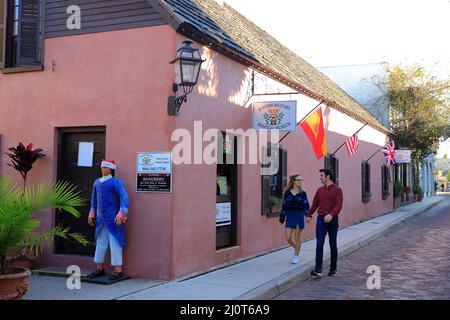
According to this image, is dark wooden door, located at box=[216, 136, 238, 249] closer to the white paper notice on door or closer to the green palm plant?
the white paper notice on door

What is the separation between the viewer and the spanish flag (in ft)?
33.0

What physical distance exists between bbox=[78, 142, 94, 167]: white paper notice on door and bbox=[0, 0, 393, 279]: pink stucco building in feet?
0.27

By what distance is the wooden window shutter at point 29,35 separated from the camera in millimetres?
8227

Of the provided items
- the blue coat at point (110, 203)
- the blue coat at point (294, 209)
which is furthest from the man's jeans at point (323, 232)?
the blue coat at point (110, 203)

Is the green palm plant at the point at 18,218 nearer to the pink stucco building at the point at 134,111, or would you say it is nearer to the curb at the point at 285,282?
the pink stucco building at the point at 134,111

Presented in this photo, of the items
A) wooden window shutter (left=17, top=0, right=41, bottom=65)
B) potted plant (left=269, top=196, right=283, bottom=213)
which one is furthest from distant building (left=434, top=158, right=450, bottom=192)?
wooden window shutter (left=17, top=0, right=41, bottom=65)

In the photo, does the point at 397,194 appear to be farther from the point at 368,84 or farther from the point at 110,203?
the point at 110,203

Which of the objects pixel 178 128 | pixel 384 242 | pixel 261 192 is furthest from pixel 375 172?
pixel 178 128

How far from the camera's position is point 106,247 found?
7164 mm

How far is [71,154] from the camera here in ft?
26.5

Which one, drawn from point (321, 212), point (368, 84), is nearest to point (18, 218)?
point (321, 212)

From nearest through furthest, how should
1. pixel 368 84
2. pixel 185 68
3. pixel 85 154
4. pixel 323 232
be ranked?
pixel 185 68 → pixel 85 154 → pixel 323 232 → pixel 368 84

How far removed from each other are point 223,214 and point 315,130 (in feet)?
9.47
